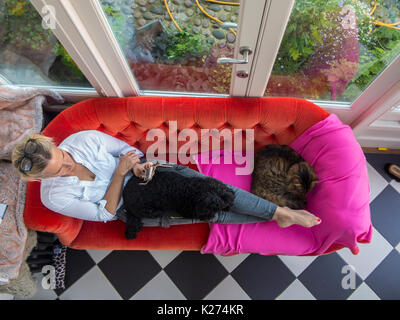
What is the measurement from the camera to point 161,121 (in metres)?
1.68

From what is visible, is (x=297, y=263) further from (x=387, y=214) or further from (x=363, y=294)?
(x=387, y=214)

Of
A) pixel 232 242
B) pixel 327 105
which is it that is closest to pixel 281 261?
pixel 232 242

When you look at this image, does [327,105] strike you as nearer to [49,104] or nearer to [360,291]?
[360,291]

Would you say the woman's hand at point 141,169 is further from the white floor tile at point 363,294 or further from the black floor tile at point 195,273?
the white floor tile at point 363,294

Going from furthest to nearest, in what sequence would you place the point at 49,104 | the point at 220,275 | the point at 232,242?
the point at 220,275
the point at 49,104
the point at 232,242

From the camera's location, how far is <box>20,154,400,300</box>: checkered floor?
1.99 m

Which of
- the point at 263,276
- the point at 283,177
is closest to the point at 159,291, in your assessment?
the point at 263,276

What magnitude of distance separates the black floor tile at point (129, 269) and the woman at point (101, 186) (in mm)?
561

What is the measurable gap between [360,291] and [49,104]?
2.63 m

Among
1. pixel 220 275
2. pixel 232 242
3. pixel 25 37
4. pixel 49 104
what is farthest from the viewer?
pixel 220 275

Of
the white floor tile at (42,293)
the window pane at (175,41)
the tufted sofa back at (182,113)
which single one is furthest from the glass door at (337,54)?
the white floor tile at (42,293)

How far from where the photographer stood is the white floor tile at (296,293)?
1.98 m

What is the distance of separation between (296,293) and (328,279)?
27 centimetres

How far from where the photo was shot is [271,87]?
1754 mm
